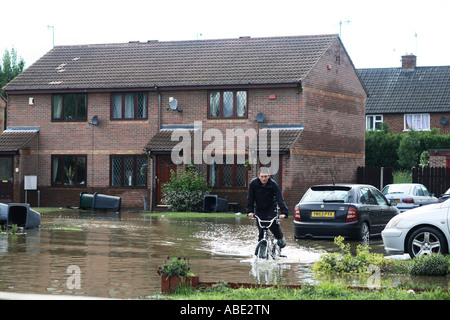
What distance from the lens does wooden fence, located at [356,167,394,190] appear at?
1516 inches

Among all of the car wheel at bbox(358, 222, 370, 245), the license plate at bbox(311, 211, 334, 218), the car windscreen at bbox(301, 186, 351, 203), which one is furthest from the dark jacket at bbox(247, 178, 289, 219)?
the car wheel at bbox(358, 222, 370, 245)

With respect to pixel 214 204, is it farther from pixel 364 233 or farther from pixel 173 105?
pixel 364 233

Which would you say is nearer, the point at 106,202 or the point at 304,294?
the point at 304,294

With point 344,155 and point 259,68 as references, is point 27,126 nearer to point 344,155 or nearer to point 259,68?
point 259,68

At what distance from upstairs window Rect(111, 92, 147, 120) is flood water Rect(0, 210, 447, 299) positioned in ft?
34.9

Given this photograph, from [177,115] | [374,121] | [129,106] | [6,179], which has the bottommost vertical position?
[6,179]

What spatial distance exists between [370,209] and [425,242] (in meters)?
5.32

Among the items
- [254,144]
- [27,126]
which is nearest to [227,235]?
[254,144]

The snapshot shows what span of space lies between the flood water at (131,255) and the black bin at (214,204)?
6.35 metres

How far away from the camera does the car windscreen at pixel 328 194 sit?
19656 mm

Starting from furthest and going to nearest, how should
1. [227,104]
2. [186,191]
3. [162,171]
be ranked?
[162,171] < [227,104] < [186,191]

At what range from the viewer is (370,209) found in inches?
795

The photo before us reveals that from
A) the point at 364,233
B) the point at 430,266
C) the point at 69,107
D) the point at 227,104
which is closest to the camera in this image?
the point at 430,266

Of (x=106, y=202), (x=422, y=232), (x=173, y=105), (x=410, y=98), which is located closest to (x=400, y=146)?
(x=410, y=98)
